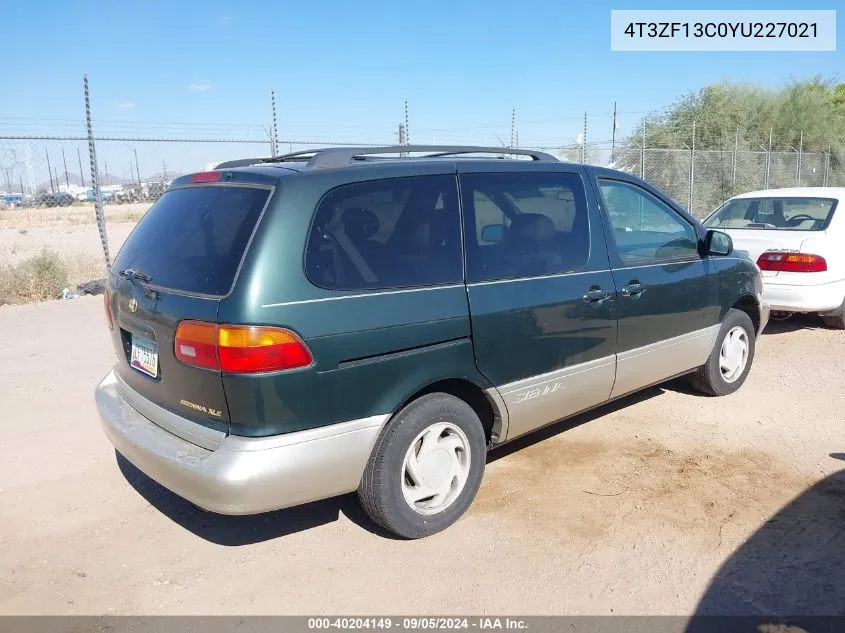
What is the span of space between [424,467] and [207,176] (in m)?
1.77

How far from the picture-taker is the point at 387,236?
3.14 m

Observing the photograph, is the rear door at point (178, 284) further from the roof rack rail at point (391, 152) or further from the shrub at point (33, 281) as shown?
the shrub at point (33, 281)

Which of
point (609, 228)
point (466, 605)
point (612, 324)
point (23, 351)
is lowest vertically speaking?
point (466, 605)

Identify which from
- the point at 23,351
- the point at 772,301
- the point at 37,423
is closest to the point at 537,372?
the point at 37,423

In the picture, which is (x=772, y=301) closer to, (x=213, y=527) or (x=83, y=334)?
(x=213, y=527)

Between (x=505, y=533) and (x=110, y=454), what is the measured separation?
8.60 ft

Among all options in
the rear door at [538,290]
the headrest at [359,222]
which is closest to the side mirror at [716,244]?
the rear door at [538,290]

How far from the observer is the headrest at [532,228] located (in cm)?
365

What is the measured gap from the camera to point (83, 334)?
7320 mm

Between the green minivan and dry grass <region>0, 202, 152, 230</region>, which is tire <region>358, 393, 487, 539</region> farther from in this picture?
dry grass <region>0, 202, 152, 230</region>

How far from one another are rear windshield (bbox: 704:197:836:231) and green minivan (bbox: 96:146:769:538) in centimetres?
389

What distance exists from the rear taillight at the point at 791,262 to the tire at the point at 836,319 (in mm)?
718

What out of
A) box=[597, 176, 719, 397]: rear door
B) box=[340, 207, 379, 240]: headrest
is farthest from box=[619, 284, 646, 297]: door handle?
box=[340, 207, 379, 240]: headrest

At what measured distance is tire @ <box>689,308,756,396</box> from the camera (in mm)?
5066
